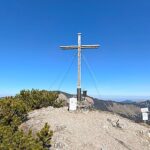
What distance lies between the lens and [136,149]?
2577 cm

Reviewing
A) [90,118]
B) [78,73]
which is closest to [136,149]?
[90,118]

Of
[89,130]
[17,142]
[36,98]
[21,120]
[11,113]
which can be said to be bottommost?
[17,142]

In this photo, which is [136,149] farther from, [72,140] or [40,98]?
[40,98]

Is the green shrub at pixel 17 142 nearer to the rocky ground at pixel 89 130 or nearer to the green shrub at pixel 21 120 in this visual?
the green shrub at pixel 21 120

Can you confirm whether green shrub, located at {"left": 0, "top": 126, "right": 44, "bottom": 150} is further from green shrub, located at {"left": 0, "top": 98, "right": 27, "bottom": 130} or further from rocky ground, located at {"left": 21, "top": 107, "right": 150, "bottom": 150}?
green shrub, located at {"left": 0, "top": 98, "right": 27, "bottom": 130}

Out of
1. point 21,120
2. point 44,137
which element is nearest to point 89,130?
point 44,137

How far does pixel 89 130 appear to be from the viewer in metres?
26.3

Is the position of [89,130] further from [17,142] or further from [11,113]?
[17,142]

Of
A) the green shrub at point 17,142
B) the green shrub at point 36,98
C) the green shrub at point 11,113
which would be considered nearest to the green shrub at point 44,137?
the green shrub at point 17,142

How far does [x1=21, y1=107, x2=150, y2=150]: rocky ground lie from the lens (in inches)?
928

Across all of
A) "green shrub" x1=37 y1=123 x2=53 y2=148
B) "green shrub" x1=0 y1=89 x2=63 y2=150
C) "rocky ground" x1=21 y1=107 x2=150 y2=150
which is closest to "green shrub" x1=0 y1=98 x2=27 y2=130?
"green shrub" x1=0 y1=89 x2=63 y2=150

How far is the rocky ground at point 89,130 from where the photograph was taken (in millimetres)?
23562

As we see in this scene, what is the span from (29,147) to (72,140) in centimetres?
584

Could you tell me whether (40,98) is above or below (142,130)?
above
